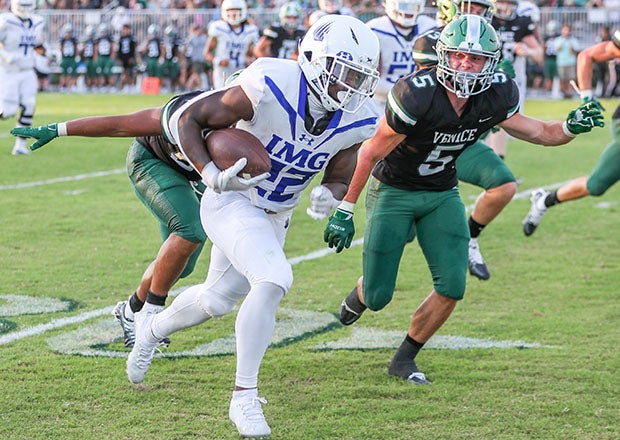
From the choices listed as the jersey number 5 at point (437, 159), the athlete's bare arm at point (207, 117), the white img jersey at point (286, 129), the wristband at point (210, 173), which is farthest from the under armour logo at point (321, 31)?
the jersey number 5 at point (437, 159)

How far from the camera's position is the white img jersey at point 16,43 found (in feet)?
37.4

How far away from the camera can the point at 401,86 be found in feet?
13.1

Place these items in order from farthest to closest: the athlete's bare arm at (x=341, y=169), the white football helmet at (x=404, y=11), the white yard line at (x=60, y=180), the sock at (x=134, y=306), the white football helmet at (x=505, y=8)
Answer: the white yard line at (x=60, y=180), the white football helmet at (x=505, y=8), the white football helmet at (x=404, y=11), the sock at (x=134, y=306), the athlete's bare arm at (x=341, y=169)

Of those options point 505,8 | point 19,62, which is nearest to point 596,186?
point 505,8

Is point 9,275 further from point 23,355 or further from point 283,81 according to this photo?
point 283,81

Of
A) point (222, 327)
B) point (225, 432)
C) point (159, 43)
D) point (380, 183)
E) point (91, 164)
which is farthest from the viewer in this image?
point (159, 43)

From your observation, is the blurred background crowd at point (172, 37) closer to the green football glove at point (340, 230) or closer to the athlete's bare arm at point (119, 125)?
the green football glove at point (340, 230)

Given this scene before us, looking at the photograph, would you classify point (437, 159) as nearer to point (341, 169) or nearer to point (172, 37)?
point (341, 169)

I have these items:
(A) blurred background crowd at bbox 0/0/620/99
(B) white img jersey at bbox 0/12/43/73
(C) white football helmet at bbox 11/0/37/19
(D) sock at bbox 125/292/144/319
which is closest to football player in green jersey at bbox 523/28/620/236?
(D) sock at bbox 125/292/144/319

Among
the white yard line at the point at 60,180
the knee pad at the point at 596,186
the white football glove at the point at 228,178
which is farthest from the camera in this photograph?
the white yard line at the point at 60,180

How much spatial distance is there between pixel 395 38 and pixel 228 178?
4.10 m

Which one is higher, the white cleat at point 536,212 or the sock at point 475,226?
the sock at point 475,226

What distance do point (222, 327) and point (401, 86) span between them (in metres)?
1.65

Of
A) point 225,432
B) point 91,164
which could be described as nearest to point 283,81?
point 225,432
